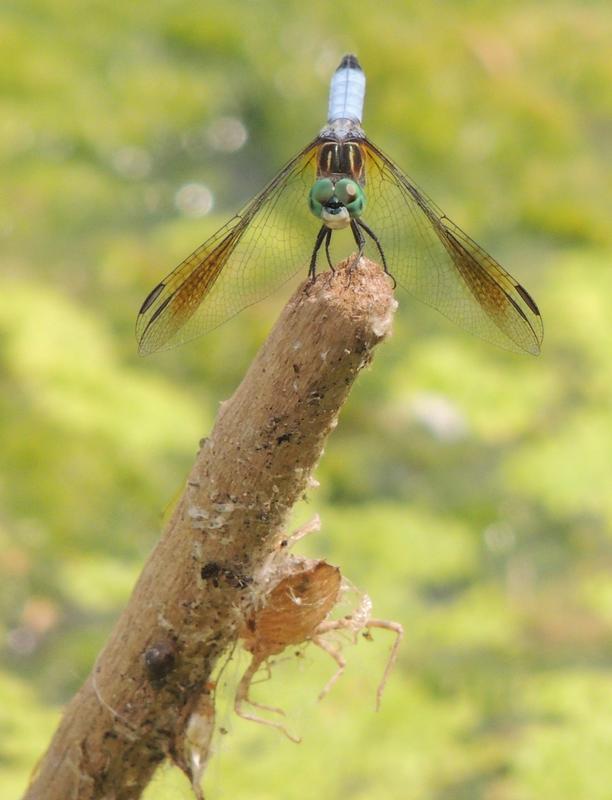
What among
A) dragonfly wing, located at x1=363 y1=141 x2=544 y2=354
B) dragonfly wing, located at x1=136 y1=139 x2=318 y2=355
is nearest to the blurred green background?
dragonfly wing, located at x1=136 y1=139 x2=318 y2=355

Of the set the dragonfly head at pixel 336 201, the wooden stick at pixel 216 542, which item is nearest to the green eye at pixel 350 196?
the dragonfly head at pixel 336 201

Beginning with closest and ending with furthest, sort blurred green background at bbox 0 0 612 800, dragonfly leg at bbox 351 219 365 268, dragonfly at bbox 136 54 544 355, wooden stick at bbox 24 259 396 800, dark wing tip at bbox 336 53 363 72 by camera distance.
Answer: wooden stick at bbox 24 259 396 800
dragonfly leg at bbox 351 219 365 268
dragonfly at bbox 136 54 544 355
dark wing tip at bbox 336 53 363 72
blurred green background at bbox 0 0 612 800

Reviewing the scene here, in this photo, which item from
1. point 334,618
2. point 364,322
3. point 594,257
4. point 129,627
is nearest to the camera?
point 364,322

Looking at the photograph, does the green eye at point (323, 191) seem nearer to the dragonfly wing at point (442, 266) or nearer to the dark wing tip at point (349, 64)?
the dragonfly wing at point (442, 266)

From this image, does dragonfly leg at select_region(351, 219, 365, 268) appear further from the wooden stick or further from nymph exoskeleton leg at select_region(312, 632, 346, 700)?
nymph exoskeleton leg at select_region(312, 632, 346, 700)

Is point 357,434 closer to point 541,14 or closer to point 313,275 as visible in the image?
point 313,275

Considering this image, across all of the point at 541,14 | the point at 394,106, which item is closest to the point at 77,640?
the point at 394,106

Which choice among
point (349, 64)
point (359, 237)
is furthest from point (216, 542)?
point (349, 64)
